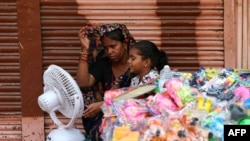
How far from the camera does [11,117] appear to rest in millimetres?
4672

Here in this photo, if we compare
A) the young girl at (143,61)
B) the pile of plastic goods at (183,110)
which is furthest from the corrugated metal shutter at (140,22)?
the pile of plastic goods at (183,110)

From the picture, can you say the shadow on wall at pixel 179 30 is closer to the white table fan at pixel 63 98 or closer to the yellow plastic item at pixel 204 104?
the white table fan at pixel 63 98

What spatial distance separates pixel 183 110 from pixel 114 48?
1.16m

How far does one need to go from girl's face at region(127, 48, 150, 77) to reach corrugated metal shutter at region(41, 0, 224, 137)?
1294 mm

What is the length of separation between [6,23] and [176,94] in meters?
2.50

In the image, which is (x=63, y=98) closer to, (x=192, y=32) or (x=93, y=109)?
(x=93, y=109)

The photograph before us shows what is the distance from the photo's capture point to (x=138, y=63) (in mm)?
3275

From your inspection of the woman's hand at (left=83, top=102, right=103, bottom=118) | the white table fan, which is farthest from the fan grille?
the woman's hand at (left=83, top=102, right=103, bottom=118)

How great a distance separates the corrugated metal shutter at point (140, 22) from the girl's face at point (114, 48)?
3.32ft

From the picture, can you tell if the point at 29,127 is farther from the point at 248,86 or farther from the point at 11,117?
the point at 248,86

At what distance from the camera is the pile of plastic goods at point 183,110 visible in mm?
2428

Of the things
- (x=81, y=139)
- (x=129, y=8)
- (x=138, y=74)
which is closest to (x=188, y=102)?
(x=138, y=74)

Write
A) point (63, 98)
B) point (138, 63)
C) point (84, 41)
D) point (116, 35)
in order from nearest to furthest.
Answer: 1. point (138, 63)
2. point (63, 98)
3. point (116, 35)
4. point (84, 41)

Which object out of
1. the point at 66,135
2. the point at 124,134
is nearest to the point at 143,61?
the point at 66,135
